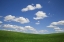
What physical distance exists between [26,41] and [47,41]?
5.80ft

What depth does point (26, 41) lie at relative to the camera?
11.5 m

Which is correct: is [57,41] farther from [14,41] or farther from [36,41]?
[14,41]

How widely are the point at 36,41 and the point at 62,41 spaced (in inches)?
83.7

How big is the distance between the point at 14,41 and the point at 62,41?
3.92 m

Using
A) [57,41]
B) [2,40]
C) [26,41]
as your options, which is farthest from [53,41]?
[2,40]

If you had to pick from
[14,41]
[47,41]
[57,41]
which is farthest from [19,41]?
[57,41]

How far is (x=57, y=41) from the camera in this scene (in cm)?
1163

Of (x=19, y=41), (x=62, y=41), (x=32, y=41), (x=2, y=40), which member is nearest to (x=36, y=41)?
(x=32, y=41)

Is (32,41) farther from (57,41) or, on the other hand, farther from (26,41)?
(57,41)

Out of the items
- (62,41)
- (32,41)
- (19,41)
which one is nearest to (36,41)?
(32,41)

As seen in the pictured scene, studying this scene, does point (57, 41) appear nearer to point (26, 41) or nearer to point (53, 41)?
point (53, 41)

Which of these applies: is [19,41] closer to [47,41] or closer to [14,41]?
[14,41]

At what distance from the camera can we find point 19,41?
11.4m

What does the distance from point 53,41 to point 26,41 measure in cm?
225
